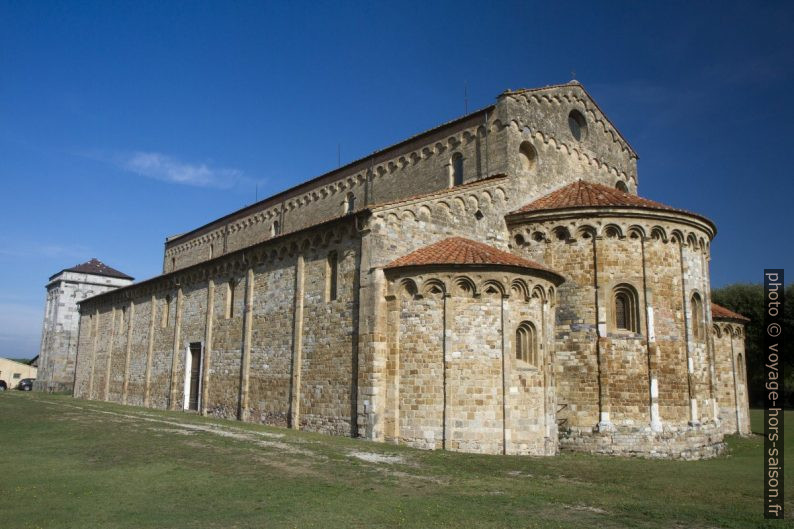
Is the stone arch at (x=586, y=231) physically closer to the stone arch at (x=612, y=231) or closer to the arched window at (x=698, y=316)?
the stone arch at (x=612, y=231)

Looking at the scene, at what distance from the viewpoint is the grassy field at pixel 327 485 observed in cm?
849

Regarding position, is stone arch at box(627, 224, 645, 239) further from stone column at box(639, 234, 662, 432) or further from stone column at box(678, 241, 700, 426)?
stone column at box(678, 241, 700, 426)

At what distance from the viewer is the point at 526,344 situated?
1734cm

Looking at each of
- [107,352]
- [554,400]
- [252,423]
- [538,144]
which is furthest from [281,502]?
[107,352]

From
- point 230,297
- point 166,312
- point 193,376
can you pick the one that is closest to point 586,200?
point 230,297

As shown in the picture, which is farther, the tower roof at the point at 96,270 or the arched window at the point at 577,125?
the tower roof at the point at 96,270

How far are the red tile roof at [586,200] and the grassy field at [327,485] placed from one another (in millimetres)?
7574

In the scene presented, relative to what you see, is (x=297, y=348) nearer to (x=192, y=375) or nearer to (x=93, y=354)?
(x=192, y=375)

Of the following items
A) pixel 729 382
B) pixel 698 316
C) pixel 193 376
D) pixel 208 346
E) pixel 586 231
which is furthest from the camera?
pixel 193 376

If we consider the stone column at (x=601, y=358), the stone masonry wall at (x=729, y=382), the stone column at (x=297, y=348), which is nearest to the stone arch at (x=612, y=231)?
the stone column at (x=601, y=358)

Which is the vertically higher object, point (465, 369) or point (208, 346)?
point (208, 346)

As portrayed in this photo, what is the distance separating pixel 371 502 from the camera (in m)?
9.37

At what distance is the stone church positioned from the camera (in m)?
16.6

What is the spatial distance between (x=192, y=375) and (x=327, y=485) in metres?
18.1
